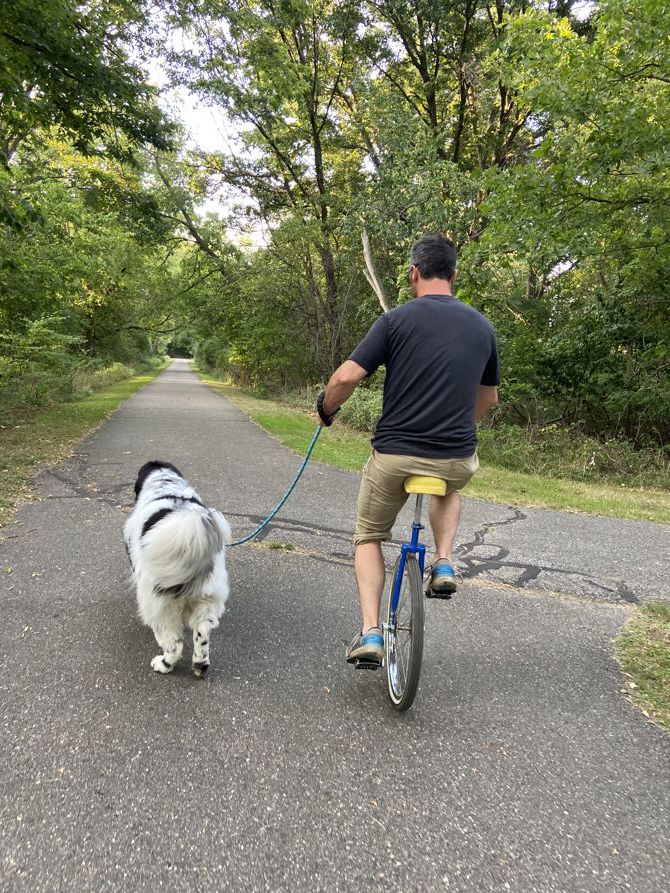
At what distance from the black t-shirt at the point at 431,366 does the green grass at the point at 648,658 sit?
195 cm

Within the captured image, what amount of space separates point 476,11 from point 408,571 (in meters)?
17.2

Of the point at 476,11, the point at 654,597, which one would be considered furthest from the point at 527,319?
the point at 654,597

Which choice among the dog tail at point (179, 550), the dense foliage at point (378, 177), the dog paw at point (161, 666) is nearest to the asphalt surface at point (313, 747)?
the dog paw at point (161, 666)

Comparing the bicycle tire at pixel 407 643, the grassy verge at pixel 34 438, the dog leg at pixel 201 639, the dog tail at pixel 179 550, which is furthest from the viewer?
the grassy verge at pixel 34 438

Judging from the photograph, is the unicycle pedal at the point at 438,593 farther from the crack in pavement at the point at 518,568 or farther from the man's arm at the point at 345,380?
the crack in pavement at the point at 518,568

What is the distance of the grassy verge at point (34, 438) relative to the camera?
6.70 meters

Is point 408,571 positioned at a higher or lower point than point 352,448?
higher

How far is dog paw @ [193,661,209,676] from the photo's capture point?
297 centimetres

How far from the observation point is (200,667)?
2.98 meters

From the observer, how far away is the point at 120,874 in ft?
5.95

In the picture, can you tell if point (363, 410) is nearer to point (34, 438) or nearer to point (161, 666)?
point (34, 438)

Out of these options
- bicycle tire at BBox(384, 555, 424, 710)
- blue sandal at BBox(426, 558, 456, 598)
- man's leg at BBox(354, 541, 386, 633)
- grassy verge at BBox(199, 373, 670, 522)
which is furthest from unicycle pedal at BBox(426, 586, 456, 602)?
grassy verge at BBox(199, 373, 670, 522)

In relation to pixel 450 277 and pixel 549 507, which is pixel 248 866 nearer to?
pixel 450 277

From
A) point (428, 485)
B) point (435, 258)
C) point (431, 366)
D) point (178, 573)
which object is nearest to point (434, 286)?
point (435, 258)
